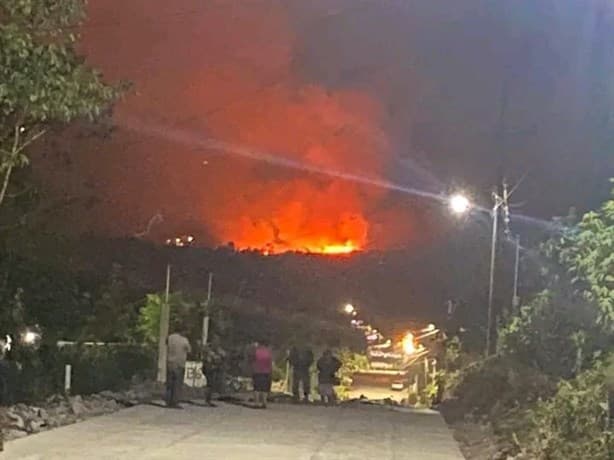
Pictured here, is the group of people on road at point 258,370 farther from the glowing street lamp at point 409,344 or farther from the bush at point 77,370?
the glowing street lamp at point 409,344

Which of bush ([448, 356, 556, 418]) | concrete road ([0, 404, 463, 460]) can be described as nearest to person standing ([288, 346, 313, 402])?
bush ([448, 356, 556, 418])

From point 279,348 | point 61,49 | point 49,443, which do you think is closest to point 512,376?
Result: point 49,443

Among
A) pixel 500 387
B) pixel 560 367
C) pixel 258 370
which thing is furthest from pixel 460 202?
pixel 258 370

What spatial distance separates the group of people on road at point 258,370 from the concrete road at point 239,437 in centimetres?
68

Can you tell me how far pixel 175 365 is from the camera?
21.1 m

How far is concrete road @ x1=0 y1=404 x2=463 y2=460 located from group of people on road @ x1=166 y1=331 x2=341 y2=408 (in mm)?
684

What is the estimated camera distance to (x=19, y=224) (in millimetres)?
20859

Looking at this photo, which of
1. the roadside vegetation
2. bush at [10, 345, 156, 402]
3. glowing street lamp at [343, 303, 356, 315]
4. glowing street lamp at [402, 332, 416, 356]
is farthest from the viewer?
glowing street lamp at [402, 332, 416, 356]

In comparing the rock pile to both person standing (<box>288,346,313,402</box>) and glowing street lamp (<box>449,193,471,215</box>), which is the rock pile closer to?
person standing (<box>288,346,313,402</box>)

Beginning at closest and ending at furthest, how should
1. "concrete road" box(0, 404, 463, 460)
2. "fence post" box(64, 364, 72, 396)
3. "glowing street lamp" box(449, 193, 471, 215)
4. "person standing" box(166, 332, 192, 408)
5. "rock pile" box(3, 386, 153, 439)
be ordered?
"concrete road" box(0, 404, 463, 460) → "rock pile" box(3, 386, 153, 439) → "person standing" box(166, 332, 192, 408) → "fence post" box(64, 364, 72, 396) → "glowing street lamp" box(449, 193, 471, 215)

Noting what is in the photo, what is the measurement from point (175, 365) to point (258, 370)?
8.77 ft

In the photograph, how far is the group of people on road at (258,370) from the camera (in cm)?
2130

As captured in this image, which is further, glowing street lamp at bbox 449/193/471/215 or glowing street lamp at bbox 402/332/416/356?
glowing street lamp at bbox 402/332/416/356

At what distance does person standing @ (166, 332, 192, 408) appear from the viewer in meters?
21.0
